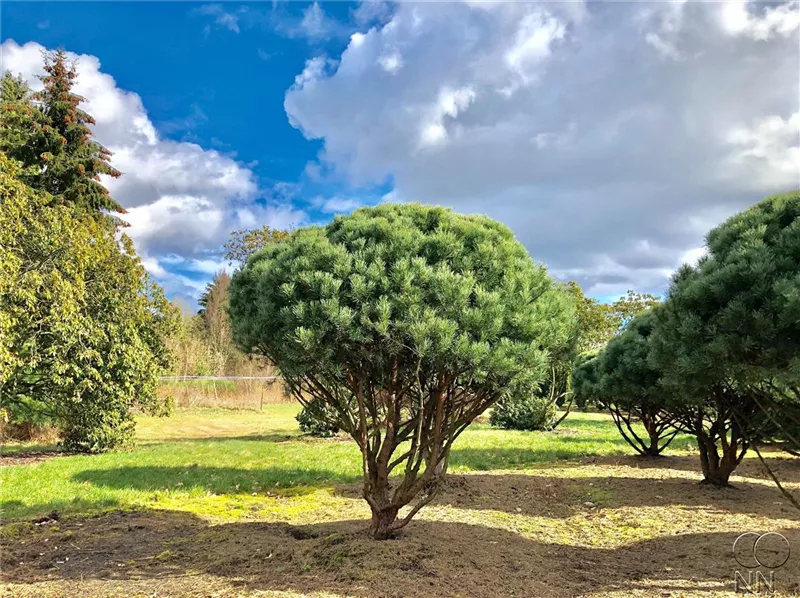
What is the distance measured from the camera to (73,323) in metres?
9.82

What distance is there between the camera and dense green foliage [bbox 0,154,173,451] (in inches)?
363

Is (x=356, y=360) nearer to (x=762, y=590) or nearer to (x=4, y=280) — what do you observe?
(x=762, y=590)

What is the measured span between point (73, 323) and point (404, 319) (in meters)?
8.38

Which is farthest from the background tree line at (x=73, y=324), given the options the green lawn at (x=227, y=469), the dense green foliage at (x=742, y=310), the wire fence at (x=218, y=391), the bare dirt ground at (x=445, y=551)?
the wire fence at (x=218, y=391)

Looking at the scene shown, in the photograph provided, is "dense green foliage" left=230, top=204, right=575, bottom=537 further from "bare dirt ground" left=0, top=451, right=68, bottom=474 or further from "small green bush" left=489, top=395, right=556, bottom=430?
"small green bush" left=489, top=395, right=556, bottom=430

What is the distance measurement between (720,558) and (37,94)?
27.6 m

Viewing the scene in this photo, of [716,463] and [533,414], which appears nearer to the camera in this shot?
[716,463]

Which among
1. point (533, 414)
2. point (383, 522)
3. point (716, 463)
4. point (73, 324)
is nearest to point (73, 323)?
point (73, 324)

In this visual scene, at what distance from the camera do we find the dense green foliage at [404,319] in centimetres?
403

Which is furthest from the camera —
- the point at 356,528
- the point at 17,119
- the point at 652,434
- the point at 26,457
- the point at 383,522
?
the point at 17,119

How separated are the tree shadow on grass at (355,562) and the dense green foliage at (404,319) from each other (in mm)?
584

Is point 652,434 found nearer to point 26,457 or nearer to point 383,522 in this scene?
point 383,522

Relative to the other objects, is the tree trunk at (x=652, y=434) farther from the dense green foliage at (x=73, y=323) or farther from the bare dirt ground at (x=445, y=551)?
the dense green foliage at (x=73, y=323)

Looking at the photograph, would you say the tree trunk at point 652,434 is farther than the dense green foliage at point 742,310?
Yes
